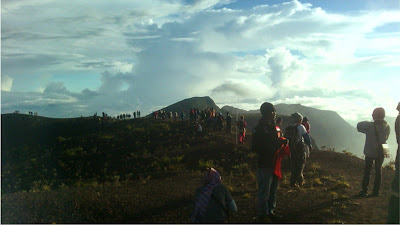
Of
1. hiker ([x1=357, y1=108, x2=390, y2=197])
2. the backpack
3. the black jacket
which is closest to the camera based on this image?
the black jacket

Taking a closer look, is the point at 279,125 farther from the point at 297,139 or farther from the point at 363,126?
the point at 363,126

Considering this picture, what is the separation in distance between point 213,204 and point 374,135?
553 centimetres

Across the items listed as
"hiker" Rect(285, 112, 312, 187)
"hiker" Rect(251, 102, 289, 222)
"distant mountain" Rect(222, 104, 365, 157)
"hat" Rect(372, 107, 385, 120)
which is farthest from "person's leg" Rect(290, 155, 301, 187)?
"distant mountain" Rect(222, 104, 365, 157)

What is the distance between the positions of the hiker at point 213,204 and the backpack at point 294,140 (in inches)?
186

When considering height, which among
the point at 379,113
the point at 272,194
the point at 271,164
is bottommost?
the point at 272,194

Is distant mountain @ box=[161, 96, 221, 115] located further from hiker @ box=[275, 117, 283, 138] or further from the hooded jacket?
the hooded jacket

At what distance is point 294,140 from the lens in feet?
33.0

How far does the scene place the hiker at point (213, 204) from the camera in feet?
18.4

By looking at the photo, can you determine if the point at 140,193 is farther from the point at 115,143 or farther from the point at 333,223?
the point at 115,143

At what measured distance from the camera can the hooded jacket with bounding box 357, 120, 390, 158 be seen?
30.5 ft

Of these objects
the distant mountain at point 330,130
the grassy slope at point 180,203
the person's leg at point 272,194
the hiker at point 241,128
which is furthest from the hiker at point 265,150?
the distant mountain at point 330,130

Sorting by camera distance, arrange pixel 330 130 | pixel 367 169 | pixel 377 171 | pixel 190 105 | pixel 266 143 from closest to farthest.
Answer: pixel 266 143 → pixel 377 171 → pixel 367 169 → pixel 190 105 → pixel 330 130

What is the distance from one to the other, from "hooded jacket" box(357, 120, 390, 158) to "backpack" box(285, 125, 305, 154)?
5.05 feet

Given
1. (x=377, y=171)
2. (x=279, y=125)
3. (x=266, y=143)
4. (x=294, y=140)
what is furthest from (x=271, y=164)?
(x=279, y=125)
